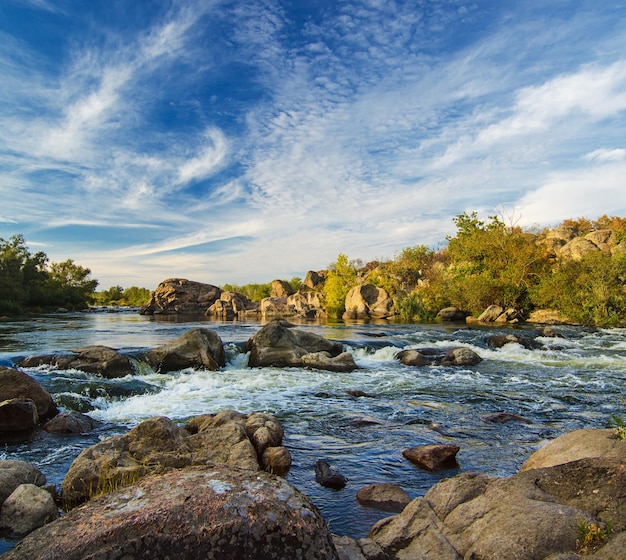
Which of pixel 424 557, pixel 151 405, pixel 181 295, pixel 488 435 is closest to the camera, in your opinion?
pixel 424 557

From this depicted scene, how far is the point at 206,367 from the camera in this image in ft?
58.9

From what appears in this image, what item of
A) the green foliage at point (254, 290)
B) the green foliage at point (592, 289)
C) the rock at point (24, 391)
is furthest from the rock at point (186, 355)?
the green foliage at point (254, 290)

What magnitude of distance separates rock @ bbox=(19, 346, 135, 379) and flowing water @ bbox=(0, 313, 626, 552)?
0.50m

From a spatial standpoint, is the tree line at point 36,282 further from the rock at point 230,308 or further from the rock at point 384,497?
the rock at point 384,497

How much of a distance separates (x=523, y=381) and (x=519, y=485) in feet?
40.5

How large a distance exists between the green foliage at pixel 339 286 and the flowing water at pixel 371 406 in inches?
1810

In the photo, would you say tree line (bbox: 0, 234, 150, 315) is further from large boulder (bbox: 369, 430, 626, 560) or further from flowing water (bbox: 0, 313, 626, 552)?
large boulder (bbox: 369, 430, 626, 560)

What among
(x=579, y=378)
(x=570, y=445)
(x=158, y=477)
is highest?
(x=158, y=477)

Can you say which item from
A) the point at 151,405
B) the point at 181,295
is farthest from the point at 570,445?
the point at 181,295

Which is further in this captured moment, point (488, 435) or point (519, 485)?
point (488, 435)

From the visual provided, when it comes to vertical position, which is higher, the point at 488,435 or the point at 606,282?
the point at 606,282

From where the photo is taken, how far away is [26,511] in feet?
18.9

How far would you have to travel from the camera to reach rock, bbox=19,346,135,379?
15.7 meters

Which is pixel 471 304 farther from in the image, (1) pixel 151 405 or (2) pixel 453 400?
(1) pixel 151 405
